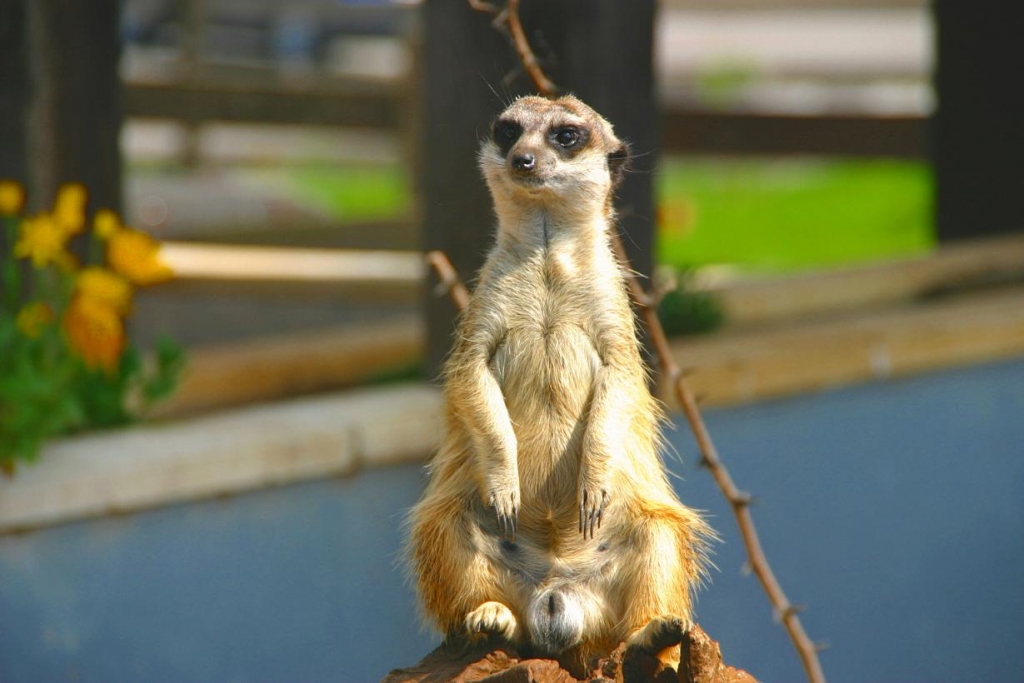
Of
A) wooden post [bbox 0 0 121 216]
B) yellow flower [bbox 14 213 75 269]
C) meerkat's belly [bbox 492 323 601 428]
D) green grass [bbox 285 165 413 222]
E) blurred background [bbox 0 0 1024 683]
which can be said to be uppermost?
wooden post [bbox 0 0 121 216]

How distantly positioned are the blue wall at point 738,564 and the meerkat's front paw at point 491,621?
589 mm

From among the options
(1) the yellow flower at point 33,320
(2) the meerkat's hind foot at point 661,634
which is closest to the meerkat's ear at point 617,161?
(2) the meerkat's hind foot at point 661,634

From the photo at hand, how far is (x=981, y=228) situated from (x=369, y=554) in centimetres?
353

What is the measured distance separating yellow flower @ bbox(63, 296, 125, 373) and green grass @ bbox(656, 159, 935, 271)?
3.74 metres

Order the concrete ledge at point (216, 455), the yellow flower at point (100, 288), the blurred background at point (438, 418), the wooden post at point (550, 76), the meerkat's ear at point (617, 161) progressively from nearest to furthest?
the meerkat's ear at point (617, 161), the wooden post at point (550, 76), the blurred background at point (438, 418), the concrete ledge at point (216, 455), the yellow flower at point (100, 288)

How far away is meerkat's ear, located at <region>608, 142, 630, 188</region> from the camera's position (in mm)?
1387

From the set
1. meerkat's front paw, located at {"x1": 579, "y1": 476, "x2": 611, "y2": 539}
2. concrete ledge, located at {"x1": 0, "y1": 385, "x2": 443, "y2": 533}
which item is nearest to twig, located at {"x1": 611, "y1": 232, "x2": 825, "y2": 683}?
meerkat's front paw, located at {"x1": 579, "y1": 476, "x2": 611, "y2": 539}

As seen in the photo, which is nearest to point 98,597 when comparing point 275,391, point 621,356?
point 275,391

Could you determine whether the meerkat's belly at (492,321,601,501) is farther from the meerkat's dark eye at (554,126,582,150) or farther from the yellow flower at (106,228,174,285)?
the yellow flower at (106,228,174,285)

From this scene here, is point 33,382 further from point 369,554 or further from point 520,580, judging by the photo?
point 520,580

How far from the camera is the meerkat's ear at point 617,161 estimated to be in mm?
1387

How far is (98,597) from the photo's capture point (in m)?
2.99

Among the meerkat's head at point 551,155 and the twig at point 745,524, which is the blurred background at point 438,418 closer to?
the meerkat's head at point 551,155

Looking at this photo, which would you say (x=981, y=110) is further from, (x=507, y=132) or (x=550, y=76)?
(x=507, y=132)
